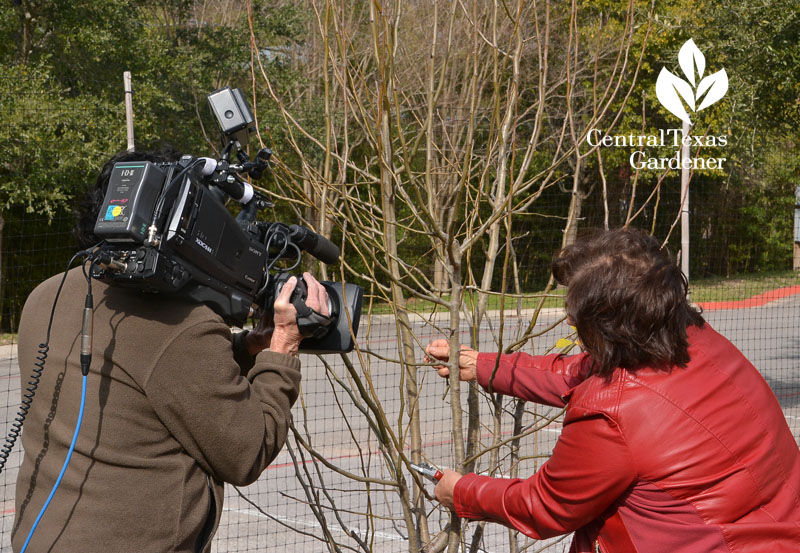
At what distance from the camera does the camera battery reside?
143 centimetres

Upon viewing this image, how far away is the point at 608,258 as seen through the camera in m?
1.74

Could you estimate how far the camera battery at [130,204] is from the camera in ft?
4.70

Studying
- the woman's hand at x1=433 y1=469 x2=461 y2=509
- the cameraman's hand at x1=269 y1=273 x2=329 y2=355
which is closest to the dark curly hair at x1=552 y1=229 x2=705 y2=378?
the woman's hand at x1=433 y1=469 x2=461 y2=509

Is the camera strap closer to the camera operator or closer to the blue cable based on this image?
the camera operator

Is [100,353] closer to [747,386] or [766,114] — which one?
[747,386]

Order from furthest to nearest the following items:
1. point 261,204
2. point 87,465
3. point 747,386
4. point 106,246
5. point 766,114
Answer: point 766,114 < point 261,204 < point 747,386 < point 87,465 < point 106,246

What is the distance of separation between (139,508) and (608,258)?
1.10 metres

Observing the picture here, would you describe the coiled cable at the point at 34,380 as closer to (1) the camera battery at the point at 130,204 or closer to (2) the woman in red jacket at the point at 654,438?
Result: (1) the camera battery at the point at 130,204

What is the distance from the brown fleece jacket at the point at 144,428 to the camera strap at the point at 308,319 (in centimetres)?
20

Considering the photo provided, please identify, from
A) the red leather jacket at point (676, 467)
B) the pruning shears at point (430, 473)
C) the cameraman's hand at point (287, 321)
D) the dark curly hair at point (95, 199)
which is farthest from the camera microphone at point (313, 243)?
the red leather jacket at point (676, 467)

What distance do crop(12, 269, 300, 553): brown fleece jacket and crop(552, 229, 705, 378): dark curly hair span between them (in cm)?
73

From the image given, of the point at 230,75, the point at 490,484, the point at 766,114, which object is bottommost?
the point at 490,484

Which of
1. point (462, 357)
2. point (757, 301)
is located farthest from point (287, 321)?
point (757, 301)

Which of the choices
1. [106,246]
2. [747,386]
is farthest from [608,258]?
[106,246]
